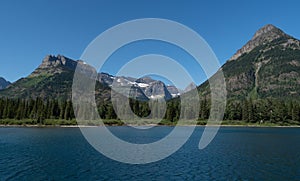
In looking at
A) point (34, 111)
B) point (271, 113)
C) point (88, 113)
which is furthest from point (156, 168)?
point (271, 113)

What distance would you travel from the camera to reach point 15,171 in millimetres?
33875

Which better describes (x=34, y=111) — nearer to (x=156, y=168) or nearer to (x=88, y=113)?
(x=88, y=113)

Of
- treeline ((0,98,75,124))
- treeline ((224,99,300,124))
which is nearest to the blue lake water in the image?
treeline ((0,98,75,124))

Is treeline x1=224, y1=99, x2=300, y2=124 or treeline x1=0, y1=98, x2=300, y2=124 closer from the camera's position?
treeline x1=0, y1=98, x2=300, y2=124

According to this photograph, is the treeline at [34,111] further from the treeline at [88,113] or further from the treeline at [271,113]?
the treeline at [271,113]

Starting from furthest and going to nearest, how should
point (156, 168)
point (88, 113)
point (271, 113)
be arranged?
1. point (271, 113)
2. point (88, 113)
3. point (156, 168)

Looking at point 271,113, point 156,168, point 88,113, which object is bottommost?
point 156,168

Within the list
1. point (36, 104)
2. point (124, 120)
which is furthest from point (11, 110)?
point (124, 120)

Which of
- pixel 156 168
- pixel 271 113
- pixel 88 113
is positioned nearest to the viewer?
pixel 156 168

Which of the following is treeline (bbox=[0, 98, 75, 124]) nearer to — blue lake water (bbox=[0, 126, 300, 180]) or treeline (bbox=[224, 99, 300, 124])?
treeline (bbox=[224, 99, 300, 124])

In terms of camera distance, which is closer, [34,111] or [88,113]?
[34,111]

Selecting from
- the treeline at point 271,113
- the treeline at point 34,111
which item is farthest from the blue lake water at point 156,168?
the treeline at point 271,113

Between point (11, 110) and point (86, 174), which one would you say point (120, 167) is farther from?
point (11, 110)

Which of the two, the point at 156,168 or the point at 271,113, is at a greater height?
the point at 271,113
